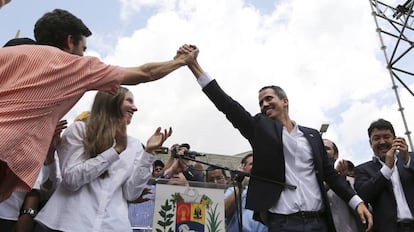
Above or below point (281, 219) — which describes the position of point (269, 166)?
above

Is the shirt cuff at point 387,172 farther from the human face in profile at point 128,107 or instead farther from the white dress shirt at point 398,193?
the human face in profile at point 128,107

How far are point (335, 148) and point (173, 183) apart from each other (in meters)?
2.21

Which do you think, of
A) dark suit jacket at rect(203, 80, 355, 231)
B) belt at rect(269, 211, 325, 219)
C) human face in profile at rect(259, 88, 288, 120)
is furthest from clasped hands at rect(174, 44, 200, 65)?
belt at rect(269, 211, 325, 219)

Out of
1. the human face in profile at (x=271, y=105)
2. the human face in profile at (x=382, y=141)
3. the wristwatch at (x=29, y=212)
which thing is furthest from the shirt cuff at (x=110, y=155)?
the human face in profile at (x=382, y=141)

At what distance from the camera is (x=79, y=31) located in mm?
2223

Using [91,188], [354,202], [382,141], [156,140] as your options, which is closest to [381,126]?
[382,141]

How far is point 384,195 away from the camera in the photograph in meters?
3.25

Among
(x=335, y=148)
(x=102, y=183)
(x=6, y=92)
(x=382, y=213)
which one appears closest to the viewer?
(x=6, y=92)

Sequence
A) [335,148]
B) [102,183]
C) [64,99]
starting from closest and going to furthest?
[64,99]
[102,183]
[335,148]

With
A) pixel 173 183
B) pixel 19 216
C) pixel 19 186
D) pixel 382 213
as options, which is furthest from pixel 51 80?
pixel 382 213

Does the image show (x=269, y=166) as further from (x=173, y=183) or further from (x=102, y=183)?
(x=102, y=183)

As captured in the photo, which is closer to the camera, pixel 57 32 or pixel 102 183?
pixel 57 32

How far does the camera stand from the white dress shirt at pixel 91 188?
2.19m

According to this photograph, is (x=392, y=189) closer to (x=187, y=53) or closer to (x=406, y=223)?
(x=406, y=223)
